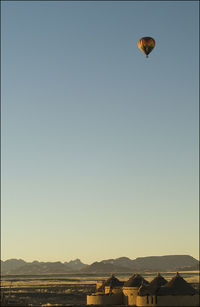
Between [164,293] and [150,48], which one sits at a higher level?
[150,48]

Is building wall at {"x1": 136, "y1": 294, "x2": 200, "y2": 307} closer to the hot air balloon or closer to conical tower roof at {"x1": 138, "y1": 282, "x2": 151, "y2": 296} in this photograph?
conical tower roof at {"x1": 138, "y1": 282, "x2": 151, "y2": 296}

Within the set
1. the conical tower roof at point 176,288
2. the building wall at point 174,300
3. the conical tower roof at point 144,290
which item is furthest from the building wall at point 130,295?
the conical tower roof at point 176,288

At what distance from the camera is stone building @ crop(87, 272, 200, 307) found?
4325 cm

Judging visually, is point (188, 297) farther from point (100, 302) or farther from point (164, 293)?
point (100, 302)

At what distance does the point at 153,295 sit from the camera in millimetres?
43344

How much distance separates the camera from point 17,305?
164 feet

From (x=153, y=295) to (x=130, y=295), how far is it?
5241mm

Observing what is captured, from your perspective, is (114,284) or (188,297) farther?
(114,284)

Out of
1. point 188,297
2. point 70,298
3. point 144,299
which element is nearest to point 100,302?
point 144,299

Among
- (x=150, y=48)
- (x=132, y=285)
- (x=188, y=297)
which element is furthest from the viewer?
(x=150, y=48)

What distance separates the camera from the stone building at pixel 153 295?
142 ft

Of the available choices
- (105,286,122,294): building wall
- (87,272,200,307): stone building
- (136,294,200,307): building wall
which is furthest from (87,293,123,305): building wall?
(136,294,200,307): building wall

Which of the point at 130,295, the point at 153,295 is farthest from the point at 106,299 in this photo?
the point at 153,295

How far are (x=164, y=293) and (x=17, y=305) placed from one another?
52.0 feet
